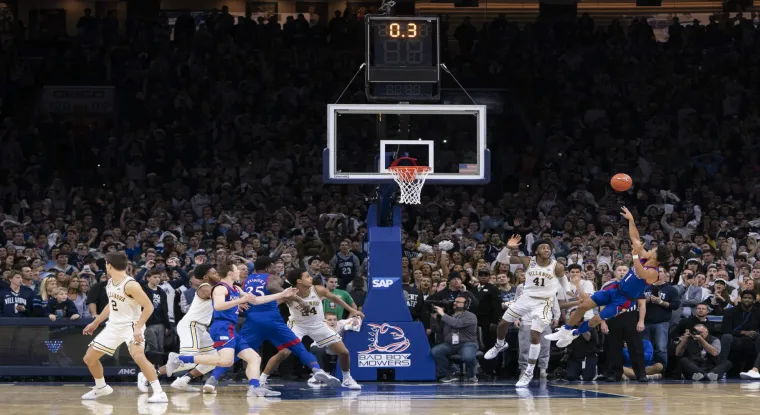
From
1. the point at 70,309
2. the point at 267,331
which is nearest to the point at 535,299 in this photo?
the point at 267,331

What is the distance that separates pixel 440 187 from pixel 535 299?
887 cm

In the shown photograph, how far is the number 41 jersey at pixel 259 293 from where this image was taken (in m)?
15.5

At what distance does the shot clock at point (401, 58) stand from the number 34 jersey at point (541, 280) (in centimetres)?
290

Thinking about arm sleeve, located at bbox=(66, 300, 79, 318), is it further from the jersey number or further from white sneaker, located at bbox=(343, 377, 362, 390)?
white sneaker, located at bbox=(343, 377, 362, 390)

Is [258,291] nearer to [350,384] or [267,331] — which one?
[267,331]

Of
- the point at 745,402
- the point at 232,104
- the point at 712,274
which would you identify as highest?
the point at 232,104

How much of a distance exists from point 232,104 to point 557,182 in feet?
25.5

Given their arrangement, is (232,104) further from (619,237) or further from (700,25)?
(700,25)

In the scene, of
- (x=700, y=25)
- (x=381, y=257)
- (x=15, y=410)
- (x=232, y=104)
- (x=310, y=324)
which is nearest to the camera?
(x=15, y=410)

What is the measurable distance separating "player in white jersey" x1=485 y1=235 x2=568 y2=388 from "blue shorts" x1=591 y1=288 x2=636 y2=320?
0.95 meters

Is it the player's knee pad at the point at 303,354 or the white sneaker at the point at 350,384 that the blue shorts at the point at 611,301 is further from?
the player's knee pad at the point at 303,354

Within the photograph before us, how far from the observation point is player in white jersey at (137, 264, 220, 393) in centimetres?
1591

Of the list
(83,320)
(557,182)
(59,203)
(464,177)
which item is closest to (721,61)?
(557,182)

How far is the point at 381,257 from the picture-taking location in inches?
715
